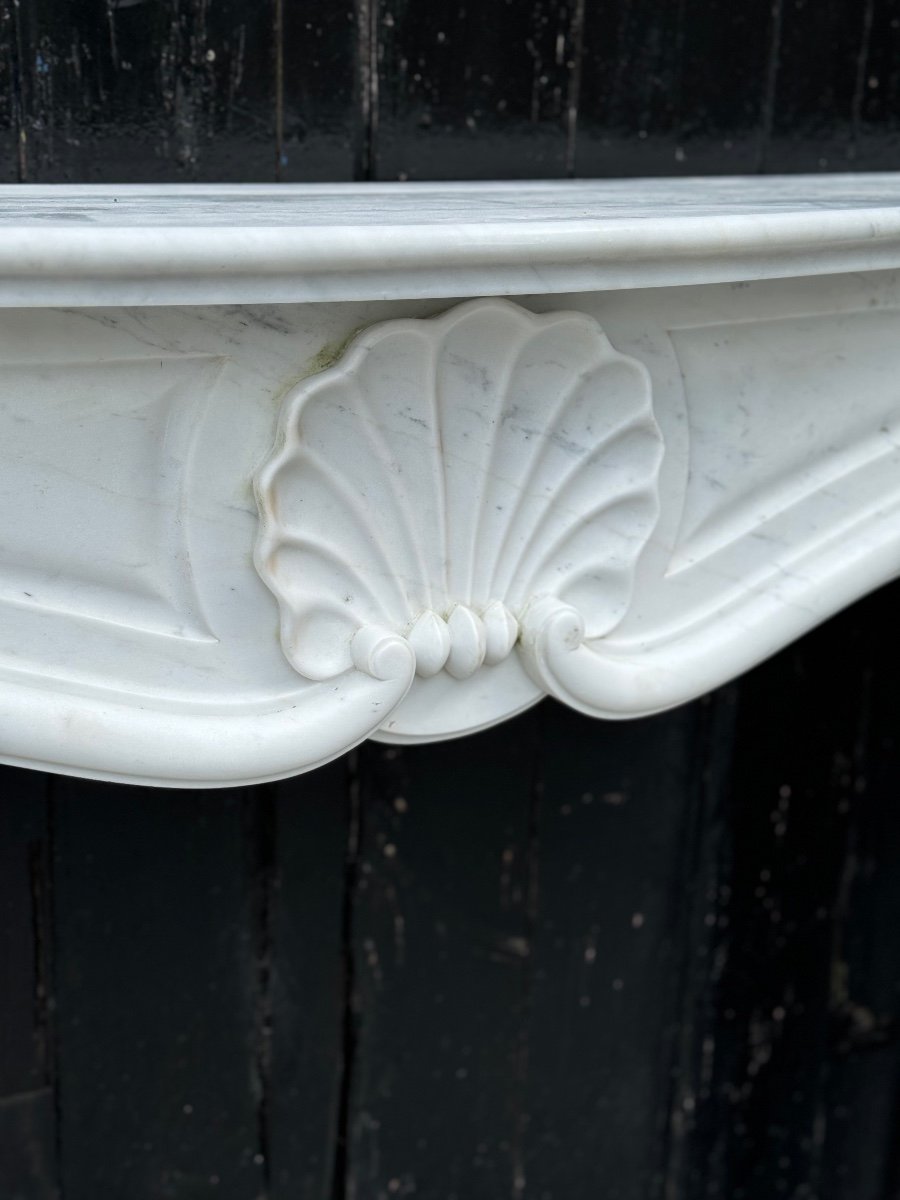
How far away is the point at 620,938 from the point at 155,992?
31 cm

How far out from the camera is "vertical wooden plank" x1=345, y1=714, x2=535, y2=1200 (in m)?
0.78

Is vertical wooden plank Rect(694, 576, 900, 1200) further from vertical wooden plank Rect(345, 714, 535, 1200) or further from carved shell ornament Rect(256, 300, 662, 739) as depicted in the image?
carved shell ornament Rect(256, 300, 662, 739)

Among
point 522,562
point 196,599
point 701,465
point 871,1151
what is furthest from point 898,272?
point 871,1151

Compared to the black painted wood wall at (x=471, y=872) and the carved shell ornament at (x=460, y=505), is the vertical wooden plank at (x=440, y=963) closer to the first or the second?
the black painted wood wall at (x=471, y=872)

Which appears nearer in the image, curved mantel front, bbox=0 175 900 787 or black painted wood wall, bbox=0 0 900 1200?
curved mantel front, bbox=0 175 900 787

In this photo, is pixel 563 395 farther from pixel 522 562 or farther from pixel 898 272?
pixel 898 272

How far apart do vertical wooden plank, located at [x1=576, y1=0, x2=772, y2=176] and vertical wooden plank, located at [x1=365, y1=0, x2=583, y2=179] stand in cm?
2

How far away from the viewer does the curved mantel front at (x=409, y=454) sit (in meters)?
0.48

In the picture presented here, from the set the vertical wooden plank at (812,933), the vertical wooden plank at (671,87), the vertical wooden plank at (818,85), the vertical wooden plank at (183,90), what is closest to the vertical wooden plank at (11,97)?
the vertical wooden plank at (183,90)

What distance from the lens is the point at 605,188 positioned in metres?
0.66

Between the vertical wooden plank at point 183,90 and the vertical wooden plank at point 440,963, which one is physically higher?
the vertical wooden plank at point 183,90

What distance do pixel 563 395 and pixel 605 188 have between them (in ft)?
0.50

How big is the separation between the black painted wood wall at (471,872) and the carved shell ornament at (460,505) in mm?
163

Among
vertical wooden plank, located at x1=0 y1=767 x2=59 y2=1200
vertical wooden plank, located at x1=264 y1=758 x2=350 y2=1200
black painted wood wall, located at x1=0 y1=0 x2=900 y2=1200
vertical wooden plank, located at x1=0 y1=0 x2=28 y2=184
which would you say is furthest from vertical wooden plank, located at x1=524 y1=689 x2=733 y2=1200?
vertical wooden plank, located at x1=0 y1=0 x2=28 y2=184
